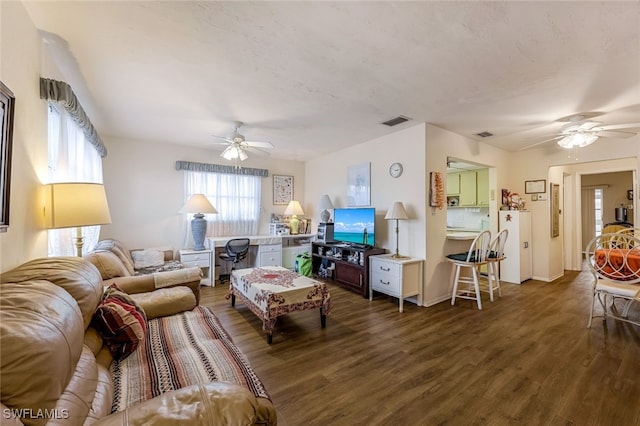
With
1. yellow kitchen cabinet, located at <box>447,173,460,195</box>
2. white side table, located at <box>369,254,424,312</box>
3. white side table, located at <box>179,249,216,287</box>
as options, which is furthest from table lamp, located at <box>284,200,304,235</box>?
yellow kitchen cabinet, located at <box>447,173,460,195</box>

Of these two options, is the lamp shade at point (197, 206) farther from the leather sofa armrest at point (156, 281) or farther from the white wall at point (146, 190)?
the leather sofa armrest at point (156, 281)

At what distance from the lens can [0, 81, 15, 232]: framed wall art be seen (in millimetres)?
1303

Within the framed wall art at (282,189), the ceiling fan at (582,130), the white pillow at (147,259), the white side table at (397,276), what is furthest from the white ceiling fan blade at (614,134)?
the white pillow at (147,259)

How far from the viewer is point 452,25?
1711 millimetres

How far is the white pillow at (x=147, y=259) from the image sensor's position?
12.6 ft

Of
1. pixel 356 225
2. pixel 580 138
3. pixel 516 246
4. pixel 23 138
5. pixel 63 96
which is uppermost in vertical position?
pixel 580 138

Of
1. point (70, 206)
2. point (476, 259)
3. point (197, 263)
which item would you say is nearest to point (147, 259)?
point (197, 263)

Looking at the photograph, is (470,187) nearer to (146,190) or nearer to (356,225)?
(356,225)

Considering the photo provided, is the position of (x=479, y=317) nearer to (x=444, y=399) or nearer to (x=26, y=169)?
(x=444, y=399)

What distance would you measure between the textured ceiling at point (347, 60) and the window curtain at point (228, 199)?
159 cm

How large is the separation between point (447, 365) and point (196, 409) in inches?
79.5

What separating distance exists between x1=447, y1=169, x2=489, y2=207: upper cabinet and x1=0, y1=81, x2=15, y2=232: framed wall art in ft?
19.6

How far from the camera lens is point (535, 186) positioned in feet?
15.8

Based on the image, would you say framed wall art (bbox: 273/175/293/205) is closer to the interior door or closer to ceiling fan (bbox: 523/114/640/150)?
ceiling fan (bbox: 523/114/640/150)
